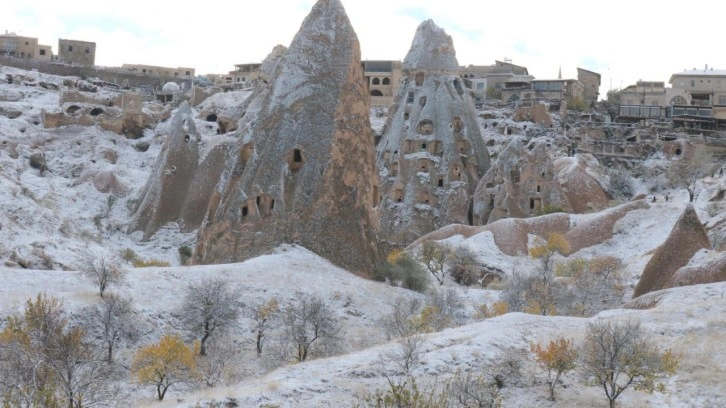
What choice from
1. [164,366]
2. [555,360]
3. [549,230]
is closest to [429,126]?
[549,230]

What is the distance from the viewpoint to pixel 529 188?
59281 mm

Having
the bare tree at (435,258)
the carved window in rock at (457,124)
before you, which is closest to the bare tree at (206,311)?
the bare tree at (435,258)

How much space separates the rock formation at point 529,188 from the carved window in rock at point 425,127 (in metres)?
6.73

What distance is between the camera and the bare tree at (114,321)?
26969mm

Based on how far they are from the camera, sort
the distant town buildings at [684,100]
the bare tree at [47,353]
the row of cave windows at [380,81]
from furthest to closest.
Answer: the row of cave windows at [380,81], the distant town buildings at [684,100], the bare tree at [47,353]

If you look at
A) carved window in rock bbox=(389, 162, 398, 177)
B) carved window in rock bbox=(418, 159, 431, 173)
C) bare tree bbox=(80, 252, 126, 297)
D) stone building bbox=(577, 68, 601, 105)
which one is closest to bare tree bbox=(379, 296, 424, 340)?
bare tree bbox=(80, 252, 126, 297)

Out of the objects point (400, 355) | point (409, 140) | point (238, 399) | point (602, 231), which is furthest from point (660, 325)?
point (409, 140)

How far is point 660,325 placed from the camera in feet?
83.0

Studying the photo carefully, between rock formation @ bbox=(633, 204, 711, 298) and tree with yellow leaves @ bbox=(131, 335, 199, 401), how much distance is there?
16421 millimetres

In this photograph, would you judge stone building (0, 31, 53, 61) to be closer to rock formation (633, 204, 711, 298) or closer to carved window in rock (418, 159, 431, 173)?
carved window in rock (418, 159, 431, 173)

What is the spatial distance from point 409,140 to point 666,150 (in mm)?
19679

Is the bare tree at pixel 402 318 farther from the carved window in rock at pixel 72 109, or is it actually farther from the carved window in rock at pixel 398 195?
the carved window in rock at pixel 72 109

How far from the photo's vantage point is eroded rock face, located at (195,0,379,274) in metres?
37.8

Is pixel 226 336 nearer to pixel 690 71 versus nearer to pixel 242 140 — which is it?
pixel 242 140
